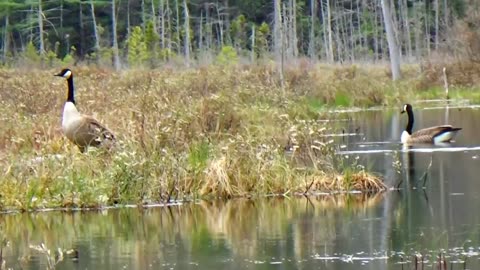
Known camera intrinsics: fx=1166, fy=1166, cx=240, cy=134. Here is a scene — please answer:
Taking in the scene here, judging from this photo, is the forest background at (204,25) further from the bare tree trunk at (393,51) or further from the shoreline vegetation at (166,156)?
the shoreline vegetation at (166,156)

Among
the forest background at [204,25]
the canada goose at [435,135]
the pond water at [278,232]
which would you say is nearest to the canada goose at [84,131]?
the pond water at [278,232]

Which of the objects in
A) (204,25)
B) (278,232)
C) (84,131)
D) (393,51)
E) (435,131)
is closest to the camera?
(278,232)

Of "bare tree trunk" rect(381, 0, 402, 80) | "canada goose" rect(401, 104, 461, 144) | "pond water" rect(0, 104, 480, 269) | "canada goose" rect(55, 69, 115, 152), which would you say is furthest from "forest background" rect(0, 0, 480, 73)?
"pond water" rect(0, 104, 480, 269)

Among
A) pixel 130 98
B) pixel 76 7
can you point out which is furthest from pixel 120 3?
pixel 130 98

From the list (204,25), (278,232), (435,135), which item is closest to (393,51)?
(435,135)

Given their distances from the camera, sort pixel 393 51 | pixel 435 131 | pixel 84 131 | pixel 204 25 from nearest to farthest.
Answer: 1. pixel 84 131
2. pixel 435 131
3. pixel 393 51
4. pixel 204 25

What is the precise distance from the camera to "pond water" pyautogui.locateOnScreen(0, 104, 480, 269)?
1101cm

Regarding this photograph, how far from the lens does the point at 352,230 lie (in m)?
12.8

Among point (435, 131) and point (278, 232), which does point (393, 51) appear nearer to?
point (435, 131)

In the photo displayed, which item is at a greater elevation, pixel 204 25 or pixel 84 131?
pixel 204 25

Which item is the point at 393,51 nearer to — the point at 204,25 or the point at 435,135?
the point at 435,135

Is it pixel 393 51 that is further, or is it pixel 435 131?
pixel 393 51

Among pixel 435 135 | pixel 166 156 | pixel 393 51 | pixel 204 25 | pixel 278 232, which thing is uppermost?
pixel 204 25

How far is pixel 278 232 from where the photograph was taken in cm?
1281
